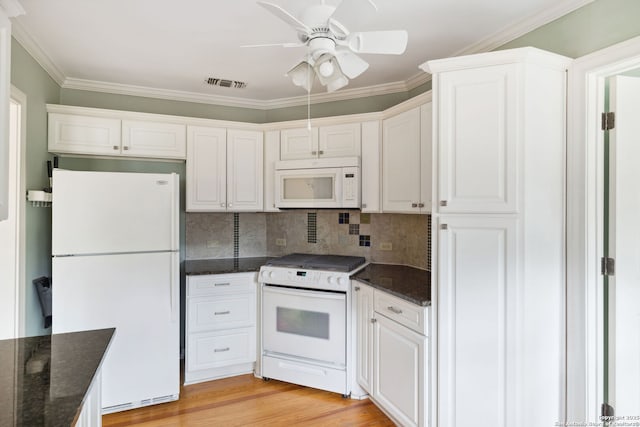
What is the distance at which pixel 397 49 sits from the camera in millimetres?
1539

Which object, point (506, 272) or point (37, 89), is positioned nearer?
point (506, 272)

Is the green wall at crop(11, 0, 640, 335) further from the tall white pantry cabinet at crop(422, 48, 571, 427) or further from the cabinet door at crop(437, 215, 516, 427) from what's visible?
the cabinet door at crop(437, 215, 516, 427)

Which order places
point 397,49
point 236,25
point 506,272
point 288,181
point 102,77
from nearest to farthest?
point 397,49, point 506,272, point 236,25, point 102,77, point 288,181

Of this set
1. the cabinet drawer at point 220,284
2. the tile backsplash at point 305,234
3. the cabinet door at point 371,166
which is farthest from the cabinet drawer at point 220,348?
the cabinet door at point 371,166

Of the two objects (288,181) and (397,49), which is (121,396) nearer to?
(288,181)

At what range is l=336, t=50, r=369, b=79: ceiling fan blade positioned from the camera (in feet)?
5.22

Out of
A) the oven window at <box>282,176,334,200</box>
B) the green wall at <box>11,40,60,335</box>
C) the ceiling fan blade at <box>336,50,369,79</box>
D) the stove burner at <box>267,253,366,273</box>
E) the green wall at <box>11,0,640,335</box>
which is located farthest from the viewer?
the oven window at <box>282,176,334,200</box>

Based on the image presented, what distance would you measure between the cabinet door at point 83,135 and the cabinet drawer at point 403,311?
2.33 m

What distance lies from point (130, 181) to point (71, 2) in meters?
1.06

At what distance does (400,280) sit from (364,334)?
1.53 feet

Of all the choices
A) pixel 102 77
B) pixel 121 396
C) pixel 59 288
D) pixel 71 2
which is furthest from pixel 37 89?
pixel 121 396

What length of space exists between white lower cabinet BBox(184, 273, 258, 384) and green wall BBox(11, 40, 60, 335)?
1.00 meters

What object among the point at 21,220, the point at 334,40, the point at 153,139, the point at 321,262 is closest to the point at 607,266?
the point at 334,40

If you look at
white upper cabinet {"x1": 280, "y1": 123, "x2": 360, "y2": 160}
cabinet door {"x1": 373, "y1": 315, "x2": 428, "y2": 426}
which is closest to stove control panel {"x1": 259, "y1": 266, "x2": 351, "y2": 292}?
cabinet door {"x1": 373, "y1": 315, "x2": 428, "y2": 426}
